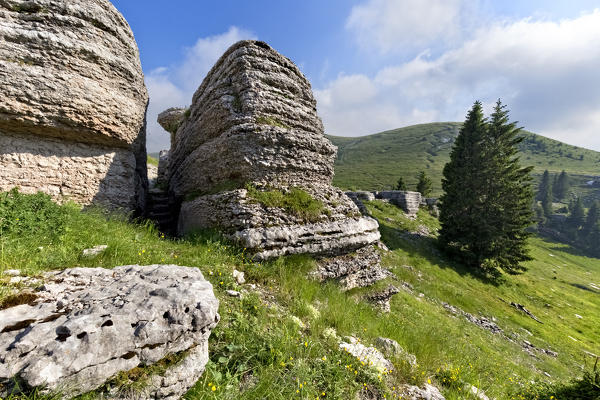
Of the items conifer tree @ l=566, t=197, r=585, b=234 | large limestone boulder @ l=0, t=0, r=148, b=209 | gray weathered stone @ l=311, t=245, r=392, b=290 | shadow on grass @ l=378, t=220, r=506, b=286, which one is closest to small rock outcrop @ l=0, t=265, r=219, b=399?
gray weathered stone @ l=311, t=245, r=392, b=290

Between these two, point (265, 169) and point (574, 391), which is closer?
point (574, 391)

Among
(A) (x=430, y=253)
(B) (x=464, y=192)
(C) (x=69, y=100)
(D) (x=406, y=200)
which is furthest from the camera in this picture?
(D) (x=406, y=200)

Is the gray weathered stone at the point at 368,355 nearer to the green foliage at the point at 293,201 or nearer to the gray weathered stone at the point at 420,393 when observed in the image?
the gray weathered stone at the point at 420,393

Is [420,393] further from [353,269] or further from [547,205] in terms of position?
[547,205]

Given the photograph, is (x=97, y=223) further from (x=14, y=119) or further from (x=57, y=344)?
(x=57, y=344)

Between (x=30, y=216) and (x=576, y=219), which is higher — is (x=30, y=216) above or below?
above

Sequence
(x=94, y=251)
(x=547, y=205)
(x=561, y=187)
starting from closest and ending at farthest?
1. (x=94, y=251)
2. (x=547, y=205)
3. (x=561, y=187)

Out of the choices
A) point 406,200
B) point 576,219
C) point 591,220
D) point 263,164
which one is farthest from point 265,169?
point 591,220

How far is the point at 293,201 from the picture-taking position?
8703 millimetres

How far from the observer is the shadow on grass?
76.9ft

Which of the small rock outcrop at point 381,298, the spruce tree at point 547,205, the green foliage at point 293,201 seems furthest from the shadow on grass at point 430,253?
the spruce tree at point 547,205

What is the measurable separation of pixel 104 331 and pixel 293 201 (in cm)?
660

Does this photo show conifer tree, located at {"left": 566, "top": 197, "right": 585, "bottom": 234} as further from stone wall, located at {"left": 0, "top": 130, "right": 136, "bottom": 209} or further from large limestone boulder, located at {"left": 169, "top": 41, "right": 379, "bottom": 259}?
stone wall, located at {"left": 0, "top": 130, "right": 136, "bottom": 209}

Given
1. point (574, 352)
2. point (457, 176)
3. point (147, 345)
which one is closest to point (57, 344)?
point (147, 345)
